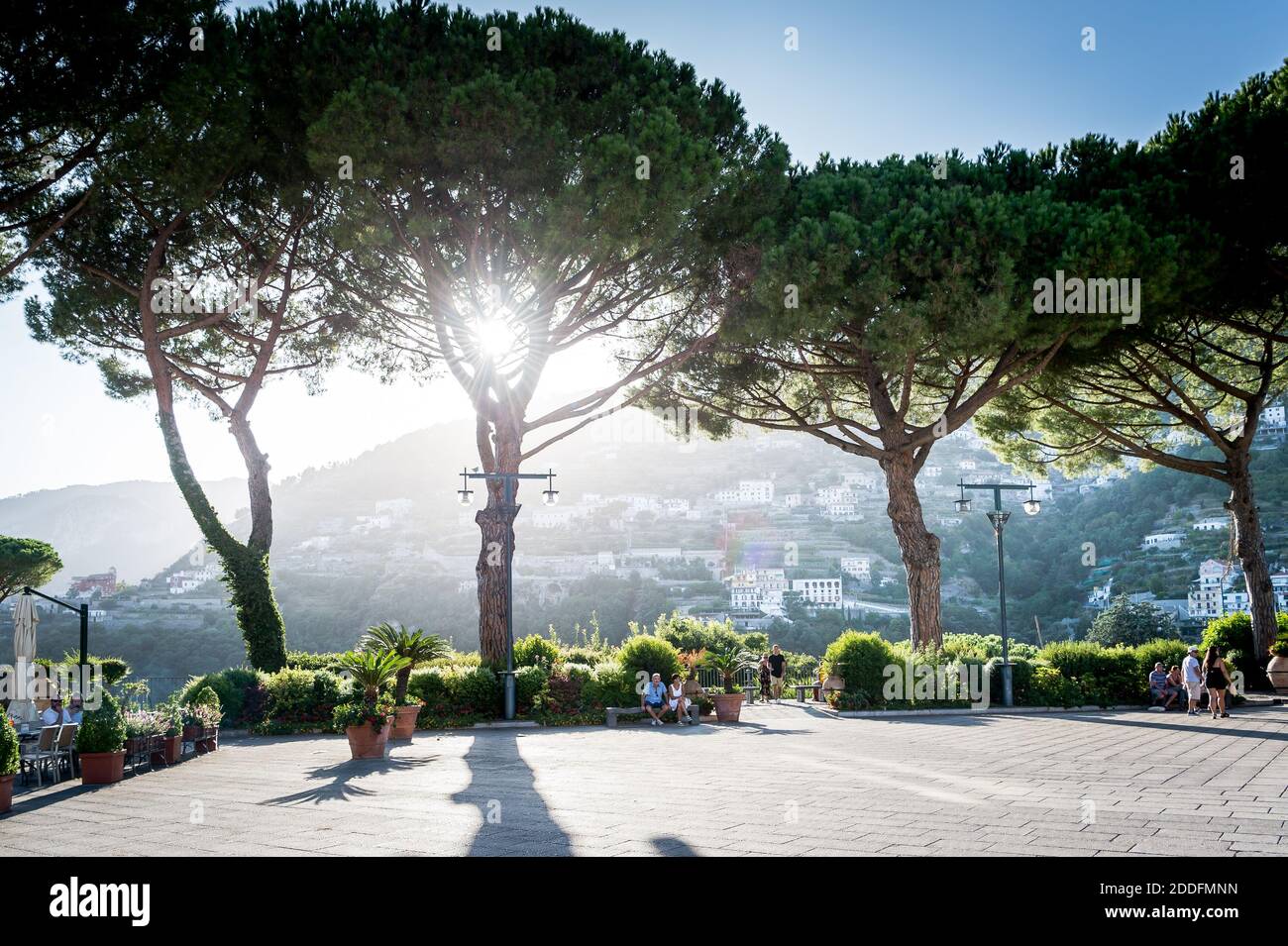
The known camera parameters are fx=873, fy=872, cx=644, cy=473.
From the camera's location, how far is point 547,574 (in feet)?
258

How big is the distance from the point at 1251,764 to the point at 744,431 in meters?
15.5

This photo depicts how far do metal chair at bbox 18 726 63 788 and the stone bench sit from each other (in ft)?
25.7

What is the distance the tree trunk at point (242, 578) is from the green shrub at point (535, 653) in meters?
5.58

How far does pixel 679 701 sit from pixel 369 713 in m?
5.98

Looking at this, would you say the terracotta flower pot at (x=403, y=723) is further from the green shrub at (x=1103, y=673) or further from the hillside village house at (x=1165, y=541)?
the hillside village house at (x=1165, y=541)

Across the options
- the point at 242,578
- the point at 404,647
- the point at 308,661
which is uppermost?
the point at 242,578

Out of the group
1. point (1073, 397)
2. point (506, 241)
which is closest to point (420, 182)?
point (506, 241)

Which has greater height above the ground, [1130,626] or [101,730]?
[101,730]

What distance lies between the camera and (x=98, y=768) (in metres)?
9.00

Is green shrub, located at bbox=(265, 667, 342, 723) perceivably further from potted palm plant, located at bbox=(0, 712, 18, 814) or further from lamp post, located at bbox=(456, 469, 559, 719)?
potted palm plant, located at bbox=(0, 712, 18, 814)

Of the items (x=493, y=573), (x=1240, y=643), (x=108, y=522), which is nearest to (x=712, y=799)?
(x=493, y=573)

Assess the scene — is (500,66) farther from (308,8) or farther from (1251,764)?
(1251,764)

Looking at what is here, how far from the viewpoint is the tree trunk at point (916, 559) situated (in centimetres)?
1769

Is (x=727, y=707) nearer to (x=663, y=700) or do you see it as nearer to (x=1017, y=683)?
(x=663, y=700)
